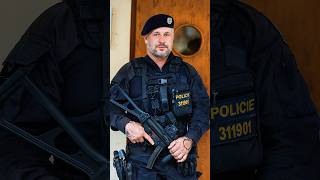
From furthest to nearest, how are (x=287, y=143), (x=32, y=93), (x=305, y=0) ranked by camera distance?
(x=305, y=0), (x=287, y=143), (x=32, y=93)

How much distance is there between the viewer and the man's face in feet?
2.57

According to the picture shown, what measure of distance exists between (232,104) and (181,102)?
0.24 metres

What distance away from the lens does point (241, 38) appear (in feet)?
3.36

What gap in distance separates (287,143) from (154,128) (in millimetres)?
385

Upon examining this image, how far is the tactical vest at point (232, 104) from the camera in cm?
98

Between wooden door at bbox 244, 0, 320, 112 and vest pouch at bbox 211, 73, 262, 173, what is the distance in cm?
52

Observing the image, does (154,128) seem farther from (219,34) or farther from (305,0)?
(305,0)

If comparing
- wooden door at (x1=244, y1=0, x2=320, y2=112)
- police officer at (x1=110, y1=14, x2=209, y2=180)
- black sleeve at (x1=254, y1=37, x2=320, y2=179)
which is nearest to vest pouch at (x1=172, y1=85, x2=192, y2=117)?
police officer at (x1=110, y1=14, x2=209, y2=180)

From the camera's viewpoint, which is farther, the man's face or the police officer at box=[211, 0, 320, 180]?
the police officer at box=[211, 0, 320, 180]

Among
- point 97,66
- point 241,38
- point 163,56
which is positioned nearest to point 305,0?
point 241,38

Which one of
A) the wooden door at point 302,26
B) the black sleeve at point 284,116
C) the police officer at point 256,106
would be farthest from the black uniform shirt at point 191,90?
the wooden door at point 302,26

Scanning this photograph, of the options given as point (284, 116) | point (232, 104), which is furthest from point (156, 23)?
point (284, 116)

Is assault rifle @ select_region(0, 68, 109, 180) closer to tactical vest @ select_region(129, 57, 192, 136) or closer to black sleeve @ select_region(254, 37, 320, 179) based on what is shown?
tactical vest @ select_region(129, 57, 192, 136)

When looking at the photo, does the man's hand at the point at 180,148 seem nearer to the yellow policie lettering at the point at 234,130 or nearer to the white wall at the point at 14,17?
the yellow policie lettering at the point at 234,130
